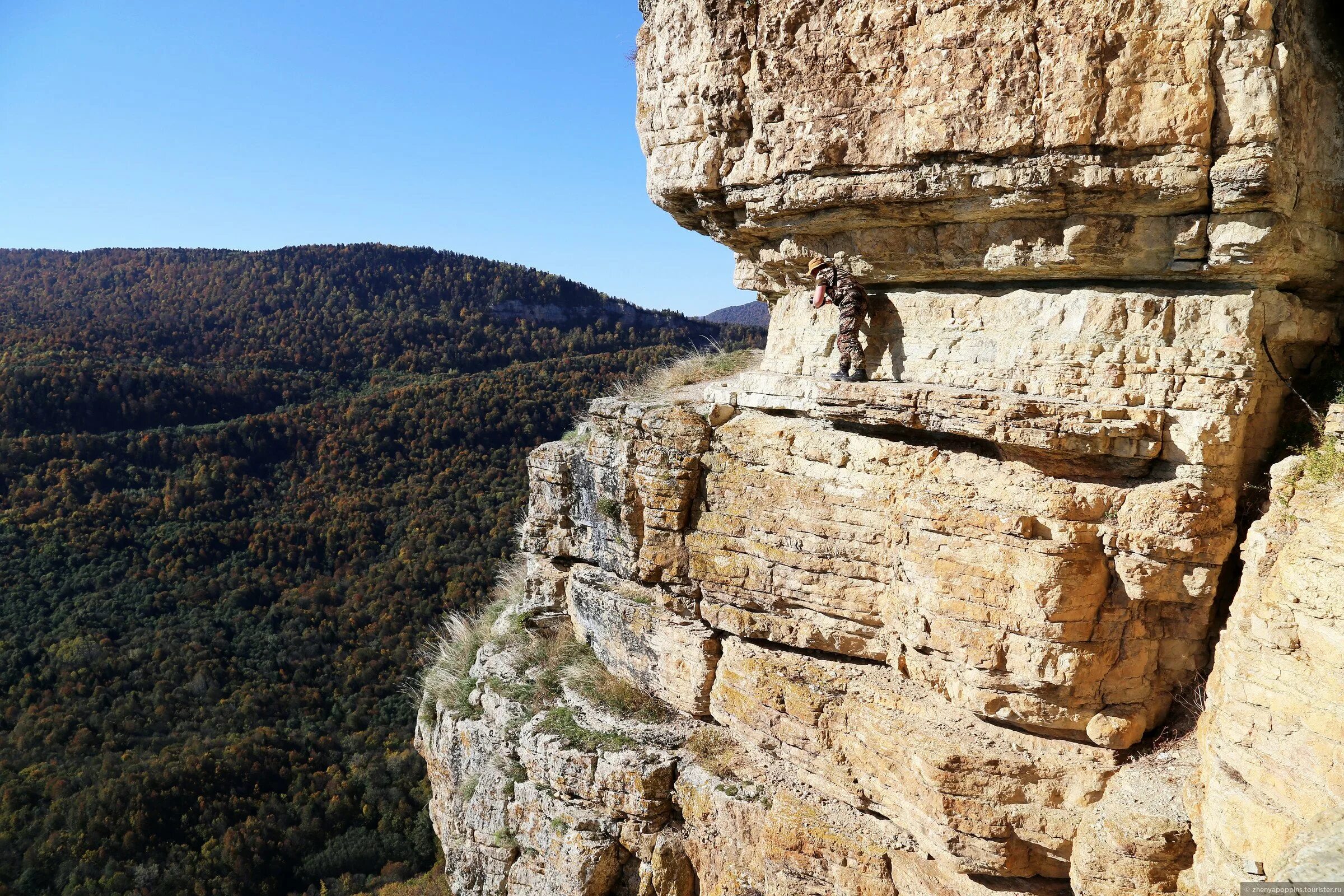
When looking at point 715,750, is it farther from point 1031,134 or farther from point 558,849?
point 1031,134

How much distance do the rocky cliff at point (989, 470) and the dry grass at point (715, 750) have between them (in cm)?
3

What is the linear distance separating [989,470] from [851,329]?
5.74 feet

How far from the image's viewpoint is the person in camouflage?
719cm

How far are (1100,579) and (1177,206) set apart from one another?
2594 mm

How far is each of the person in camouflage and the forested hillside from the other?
6989 millimetres

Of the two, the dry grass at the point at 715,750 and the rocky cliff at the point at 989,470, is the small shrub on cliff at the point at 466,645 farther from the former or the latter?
the dry grass at the point at 715,750

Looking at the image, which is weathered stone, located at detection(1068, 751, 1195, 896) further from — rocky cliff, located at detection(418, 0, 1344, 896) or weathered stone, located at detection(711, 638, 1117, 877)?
weathered stone, located at detection(711, 638, 1117, 877)

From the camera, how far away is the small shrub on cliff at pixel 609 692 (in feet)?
30.1

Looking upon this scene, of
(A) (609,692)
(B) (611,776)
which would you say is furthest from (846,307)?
(B) (611,776)

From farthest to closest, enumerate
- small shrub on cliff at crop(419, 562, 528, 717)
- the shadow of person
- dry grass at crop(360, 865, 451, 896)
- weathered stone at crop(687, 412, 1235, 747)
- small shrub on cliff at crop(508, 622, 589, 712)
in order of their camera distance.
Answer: dry grass at crop(360, 865, 451, 896) < small shrub on cliff at crop(419, 562, 528, 717) < small shrub on cliff at crop(508, 622, 589, 712) < the shadow of person < weathered stone at crop(687, 412, 1235, 747)

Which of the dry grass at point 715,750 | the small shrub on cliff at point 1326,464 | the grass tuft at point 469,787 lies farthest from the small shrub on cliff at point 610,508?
the small shrub on cliff at point 1326,464

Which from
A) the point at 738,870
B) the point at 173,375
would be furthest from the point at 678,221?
the point at 173,375

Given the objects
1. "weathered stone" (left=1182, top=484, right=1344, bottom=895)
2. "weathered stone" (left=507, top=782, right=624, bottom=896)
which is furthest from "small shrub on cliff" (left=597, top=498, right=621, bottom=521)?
"weathered stone" (left=1182, top=484, right=1344, bottom=895)

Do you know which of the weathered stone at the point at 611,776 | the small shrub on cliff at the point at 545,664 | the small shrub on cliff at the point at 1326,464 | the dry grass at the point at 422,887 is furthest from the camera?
the dry grass at the point at 422,887
